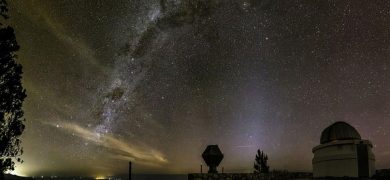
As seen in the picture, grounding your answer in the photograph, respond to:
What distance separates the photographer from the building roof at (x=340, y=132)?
20.0 metres

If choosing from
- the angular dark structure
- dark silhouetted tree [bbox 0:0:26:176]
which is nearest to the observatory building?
the angular dark structure

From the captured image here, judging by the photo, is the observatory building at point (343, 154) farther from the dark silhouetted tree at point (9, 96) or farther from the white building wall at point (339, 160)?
the dark silhouetted tree at point (9, 96)

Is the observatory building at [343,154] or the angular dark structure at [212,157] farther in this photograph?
the observatory building at [343,154]

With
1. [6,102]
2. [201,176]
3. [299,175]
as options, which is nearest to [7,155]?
[6,102]

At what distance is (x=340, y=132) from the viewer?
66.6 ft

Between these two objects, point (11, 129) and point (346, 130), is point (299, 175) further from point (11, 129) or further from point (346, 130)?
point (11, 129)

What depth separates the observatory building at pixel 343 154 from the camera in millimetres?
18922

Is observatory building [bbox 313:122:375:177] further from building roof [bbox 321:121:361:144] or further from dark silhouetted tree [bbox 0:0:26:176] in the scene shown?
dark silhouetted tree [bbox 0:0:26:176]

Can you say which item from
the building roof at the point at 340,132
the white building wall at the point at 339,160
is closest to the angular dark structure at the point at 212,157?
the white building wall at the point at 339,160

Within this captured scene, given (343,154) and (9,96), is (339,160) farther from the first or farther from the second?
(9,96)

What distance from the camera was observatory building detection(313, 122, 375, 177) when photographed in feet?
62.1

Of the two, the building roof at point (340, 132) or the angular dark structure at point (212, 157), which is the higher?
the building roof at point (340, 132)

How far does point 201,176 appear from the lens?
57.9 ft

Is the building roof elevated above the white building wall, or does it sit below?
above
